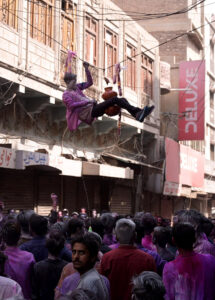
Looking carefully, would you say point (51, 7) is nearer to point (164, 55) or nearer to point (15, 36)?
point (15, 36)

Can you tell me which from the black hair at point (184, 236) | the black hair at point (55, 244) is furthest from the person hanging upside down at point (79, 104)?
the black hair at point (184, 236)

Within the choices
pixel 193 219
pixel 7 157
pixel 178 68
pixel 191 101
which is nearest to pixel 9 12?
pixel 7 157

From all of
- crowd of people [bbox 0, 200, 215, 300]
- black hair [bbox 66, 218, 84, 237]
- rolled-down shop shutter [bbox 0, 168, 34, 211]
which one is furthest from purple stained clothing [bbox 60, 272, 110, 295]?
rolled-down shop shutter [bbox 0, 168, 34, 211]

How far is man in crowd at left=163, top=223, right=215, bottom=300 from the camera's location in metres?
4.12

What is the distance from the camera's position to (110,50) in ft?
60.6

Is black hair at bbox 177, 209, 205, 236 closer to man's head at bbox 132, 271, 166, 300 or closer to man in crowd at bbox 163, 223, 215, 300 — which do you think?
man in crowd at bbox 163, 223, 215, 300

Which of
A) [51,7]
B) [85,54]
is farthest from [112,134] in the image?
[51,7]

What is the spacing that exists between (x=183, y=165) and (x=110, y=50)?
25.1ft

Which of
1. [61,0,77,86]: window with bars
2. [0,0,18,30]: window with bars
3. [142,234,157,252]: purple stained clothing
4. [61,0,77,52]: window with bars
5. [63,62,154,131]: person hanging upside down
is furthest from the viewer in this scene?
[61,0,77,52]: window with bars

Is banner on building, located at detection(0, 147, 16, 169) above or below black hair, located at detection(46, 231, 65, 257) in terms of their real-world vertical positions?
above

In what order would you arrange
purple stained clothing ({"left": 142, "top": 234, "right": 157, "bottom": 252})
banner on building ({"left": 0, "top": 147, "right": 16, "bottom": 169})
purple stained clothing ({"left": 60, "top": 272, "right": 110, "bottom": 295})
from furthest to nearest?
1. banner on building ({"left": 0, "top": 147, "right": 16, "bottom": 169})
2. purple stained clothing ({"left": 142, "top": 234, "right": 157, "bottom": 252})
3. purple stained clothing ({"left": 60, "top": 272, "right": 110, "bottom": 295})

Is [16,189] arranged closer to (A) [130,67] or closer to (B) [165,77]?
(A) [130,67]

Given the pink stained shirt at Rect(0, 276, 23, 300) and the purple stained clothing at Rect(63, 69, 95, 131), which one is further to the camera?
the purple stained clothing at Rect(63, 69, 95, 131)

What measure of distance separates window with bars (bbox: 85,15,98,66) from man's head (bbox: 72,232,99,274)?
525 inches
